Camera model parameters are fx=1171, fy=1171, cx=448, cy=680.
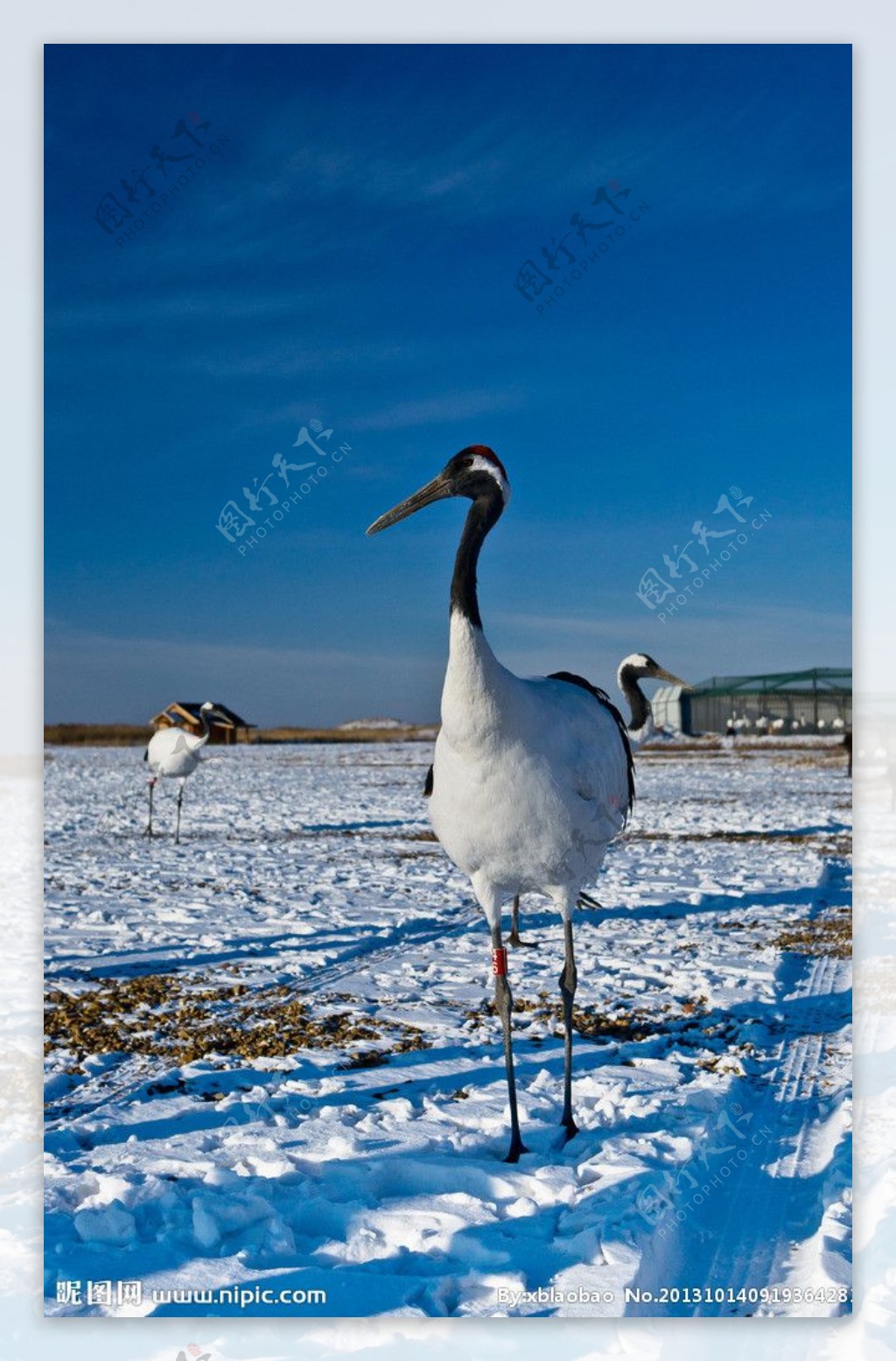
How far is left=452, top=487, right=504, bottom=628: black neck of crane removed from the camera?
12.5 feet

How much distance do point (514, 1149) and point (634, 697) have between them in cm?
555

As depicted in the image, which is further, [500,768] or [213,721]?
[213,721]

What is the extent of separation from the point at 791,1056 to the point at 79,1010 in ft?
11.0

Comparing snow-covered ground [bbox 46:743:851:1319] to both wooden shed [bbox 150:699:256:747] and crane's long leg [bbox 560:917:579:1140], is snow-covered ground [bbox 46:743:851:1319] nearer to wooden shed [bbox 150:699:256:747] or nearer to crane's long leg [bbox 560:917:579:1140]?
crane's long leg [bbox 560:917:579:1140]

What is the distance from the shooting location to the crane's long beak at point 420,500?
13.3ft

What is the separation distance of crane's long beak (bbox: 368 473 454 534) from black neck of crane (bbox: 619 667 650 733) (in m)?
5.33

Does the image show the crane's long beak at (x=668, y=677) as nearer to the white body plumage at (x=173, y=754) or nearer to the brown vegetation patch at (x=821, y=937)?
the brown vegetation patch at (x=821, y=937)

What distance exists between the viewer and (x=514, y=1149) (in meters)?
4.05

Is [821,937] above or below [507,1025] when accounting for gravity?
below

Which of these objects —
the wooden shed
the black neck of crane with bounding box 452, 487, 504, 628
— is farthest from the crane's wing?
the wooden shed

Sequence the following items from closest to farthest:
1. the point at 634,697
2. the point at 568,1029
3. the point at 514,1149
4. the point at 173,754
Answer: the point at 514,1149 → the point at 568,1029 → the point at 634,697 → the point at 173,754

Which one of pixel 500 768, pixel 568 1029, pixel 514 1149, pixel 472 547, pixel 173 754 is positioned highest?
pixel 472 547

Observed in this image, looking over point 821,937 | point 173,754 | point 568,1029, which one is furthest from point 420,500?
point 173,754

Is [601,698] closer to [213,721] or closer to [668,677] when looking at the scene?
[668,677]
